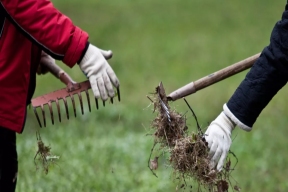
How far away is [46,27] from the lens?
425 cm

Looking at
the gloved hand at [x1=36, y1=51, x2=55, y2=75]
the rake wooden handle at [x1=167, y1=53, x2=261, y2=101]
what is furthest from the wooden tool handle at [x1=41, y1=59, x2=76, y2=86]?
the rake wooden handle at [x1=167, y1=53, x2=261, y2=101]

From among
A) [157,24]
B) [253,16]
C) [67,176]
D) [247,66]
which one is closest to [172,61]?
[157,24]

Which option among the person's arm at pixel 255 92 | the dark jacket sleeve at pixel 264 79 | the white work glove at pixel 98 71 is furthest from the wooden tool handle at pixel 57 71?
the dark jacket sleeve at pixel 264 79

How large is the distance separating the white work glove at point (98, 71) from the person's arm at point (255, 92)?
71cm

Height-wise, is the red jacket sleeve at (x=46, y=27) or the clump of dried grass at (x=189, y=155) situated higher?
the red jacket sleeve at (x=46, y=27)

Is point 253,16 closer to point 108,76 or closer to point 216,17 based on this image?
point 216,17

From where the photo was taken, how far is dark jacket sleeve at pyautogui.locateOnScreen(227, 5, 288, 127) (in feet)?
13.1

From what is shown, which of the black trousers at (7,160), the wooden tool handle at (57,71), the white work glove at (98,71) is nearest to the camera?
the white work glove at (98,71)

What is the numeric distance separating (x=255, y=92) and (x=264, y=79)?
0.30ft

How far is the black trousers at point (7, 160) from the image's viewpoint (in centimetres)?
473

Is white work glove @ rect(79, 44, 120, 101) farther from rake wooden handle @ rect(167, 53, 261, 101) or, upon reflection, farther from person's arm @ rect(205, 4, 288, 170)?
person's arm @ rect(205, 4, 288, 170)

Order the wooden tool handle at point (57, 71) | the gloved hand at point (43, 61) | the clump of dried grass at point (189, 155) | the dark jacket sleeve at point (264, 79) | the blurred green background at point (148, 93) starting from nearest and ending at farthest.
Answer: the dark jacket sleeve at point (264, 79) → the clump of dried grass at point (189, 155) → the wooden tool handle at point (57, 71) → the gloved hand at point (43, 61) → the blurred green background at point (148, 93)

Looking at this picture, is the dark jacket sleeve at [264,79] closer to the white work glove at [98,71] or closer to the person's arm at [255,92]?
the person's arm at [255,92]

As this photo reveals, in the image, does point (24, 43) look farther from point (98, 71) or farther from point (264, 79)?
point (264, 79)
